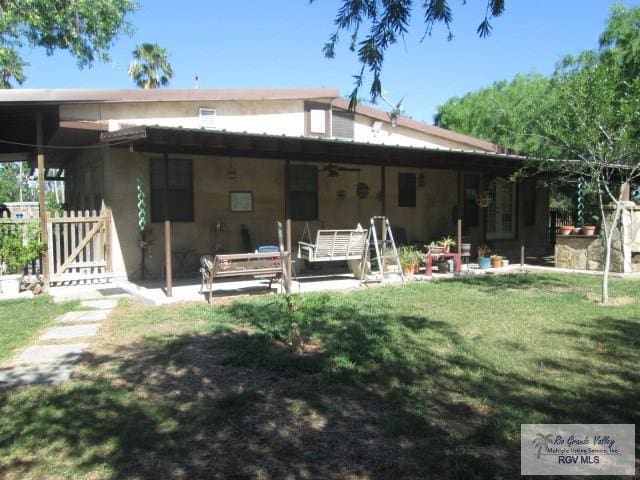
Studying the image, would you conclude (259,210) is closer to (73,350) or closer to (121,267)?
(121,267)

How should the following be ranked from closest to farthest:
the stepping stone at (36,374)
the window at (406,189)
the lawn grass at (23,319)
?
1. the stepping stone at (36,374)
2. the lawn grass at (23,319)
3. the window at (406,189)

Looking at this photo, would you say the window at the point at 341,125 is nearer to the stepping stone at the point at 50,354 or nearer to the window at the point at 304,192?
the window at the point at 304,192

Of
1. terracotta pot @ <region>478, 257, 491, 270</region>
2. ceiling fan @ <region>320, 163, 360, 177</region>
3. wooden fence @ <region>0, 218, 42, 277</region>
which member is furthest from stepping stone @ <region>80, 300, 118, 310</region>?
terracotta pot @ <region>478, 257, 491, 270</region>

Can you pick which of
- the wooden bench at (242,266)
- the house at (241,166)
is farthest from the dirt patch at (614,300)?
the wooden bench at (242,266)

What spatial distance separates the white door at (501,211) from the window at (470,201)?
0.45 meters

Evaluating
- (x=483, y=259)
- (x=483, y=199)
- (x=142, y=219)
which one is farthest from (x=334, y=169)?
(x=142, y=219)

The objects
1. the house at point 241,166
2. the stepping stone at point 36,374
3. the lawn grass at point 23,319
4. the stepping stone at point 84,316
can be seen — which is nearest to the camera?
the stepping stone at point 36,374

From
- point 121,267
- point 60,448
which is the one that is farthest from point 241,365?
point 121,267

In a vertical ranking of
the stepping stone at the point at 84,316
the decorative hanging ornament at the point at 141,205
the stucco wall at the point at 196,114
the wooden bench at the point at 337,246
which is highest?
the stucco wall at the point at 196,114

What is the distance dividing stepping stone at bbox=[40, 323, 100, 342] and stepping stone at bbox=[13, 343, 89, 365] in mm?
394

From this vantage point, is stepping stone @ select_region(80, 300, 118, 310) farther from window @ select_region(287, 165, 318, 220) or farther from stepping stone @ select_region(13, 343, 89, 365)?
window @ select_region(287, 165, 318, 220)

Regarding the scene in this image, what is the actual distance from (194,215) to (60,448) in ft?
26.2

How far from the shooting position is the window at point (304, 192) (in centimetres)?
1202

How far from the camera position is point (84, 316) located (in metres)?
7.07
